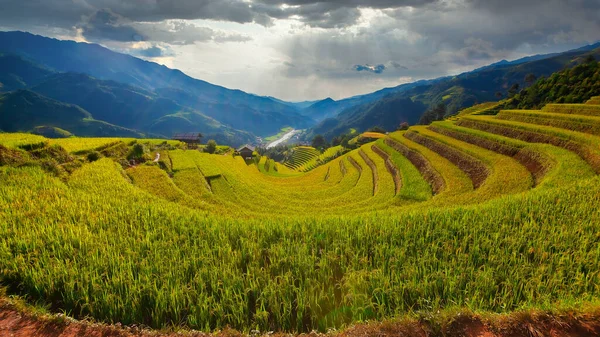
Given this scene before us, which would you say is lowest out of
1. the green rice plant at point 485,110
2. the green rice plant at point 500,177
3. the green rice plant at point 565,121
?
the green rice plant at point 500,177

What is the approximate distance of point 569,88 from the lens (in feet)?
151

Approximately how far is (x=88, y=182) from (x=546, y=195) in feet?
60.4

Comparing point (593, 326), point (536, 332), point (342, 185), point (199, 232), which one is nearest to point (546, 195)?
point (593, 326)

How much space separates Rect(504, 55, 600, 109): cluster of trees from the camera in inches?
1563

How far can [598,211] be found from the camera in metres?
7.12

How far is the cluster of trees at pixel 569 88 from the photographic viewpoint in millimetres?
39700

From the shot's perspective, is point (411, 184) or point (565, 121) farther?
point (565, 121)

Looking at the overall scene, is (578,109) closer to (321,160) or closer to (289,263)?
(289,263)

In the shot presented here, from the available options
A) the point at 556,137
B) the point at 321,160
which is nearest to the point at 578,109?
the point at 556,137

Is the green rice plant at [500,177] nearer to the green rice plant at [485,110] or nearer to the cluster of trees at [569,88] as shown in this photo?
the cluster of trees at [569,88]

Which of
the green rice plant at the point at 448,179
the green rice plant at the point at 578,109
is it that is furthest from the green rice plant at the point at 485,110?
the green rice plant at the point at 448,179

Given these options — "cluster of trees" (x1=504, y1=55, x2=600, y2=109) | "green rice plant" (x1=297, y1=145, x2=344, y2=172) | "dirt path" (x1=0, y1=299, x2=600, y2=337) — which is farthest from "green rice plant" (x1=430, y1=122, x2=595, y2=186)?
"green rice plant" (x1=297, y1=145, x2=344, y2=172)

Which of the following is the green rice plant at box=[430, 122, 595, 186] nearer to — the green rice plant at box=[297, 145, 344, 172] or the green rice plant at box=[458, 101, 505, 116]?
the green rice plant at box=[458, 101, 505, 116]

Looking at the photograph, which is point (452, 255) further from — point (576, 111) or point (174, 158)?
point (576, 111)
